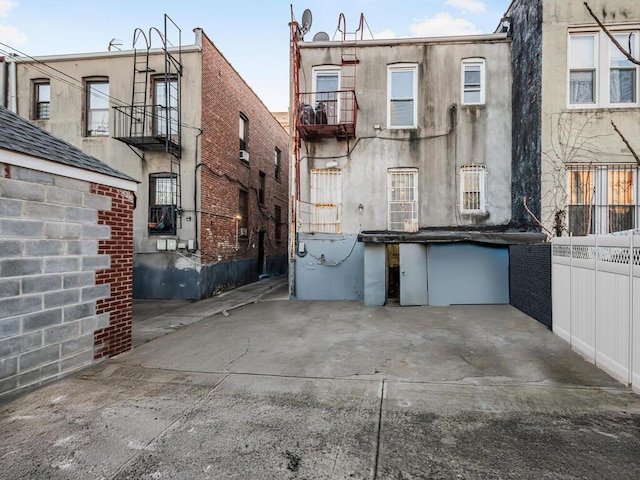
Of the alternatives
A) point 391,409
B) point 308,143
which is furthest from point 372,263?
point 391,409

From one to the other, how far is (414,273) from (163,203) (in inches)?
362

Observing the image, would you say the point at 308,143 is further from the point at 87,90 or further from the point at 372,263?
the point at 87,90

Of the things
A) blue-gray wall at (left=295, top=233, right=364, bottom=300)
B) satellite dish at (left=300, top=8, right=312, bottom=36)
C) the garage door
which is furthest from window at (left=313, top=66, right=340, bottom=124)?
the garage door

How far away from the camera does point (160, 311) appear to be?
10.3m

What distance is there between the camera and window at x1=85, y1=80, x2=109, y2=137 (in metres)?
12.9

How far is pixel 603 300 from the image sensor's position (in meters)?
5.05

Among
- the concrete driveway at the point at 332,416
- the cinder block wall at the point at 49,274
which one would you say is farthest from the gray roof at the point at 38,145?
the concrete driveway at the point at 332,416

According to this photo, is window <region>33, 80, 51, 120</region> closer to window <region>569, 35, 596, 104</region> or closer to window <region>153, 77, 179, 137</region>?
window <region>153, 77, 179, 137</region>

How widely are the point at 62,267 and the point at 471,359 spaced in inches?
254

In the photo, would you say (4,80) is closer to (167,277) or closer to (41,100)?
(41,100)

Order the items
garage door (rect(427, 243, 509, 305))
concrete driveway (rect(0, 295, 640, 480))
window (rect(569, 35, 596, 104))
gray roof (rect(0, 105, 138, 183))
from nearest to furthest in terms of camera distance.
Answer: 1. concrete driveway (rect(0, 295, 640, 480))
2. gray roof (rect(0, 105, 138, 183))
3. window (rect(569, 35, 596, 104))
4. garage door (rect(427, 243, 509, 305))

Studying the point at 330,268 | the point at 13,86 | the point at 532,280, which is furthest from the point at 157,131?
the point at 532,280

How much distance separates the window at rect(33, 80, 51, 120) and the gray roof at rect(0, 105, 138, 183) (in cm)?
985

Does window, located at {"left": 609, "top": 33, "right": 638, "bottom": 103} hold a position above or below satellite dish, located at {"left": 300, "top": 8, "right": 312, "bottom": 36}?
below
